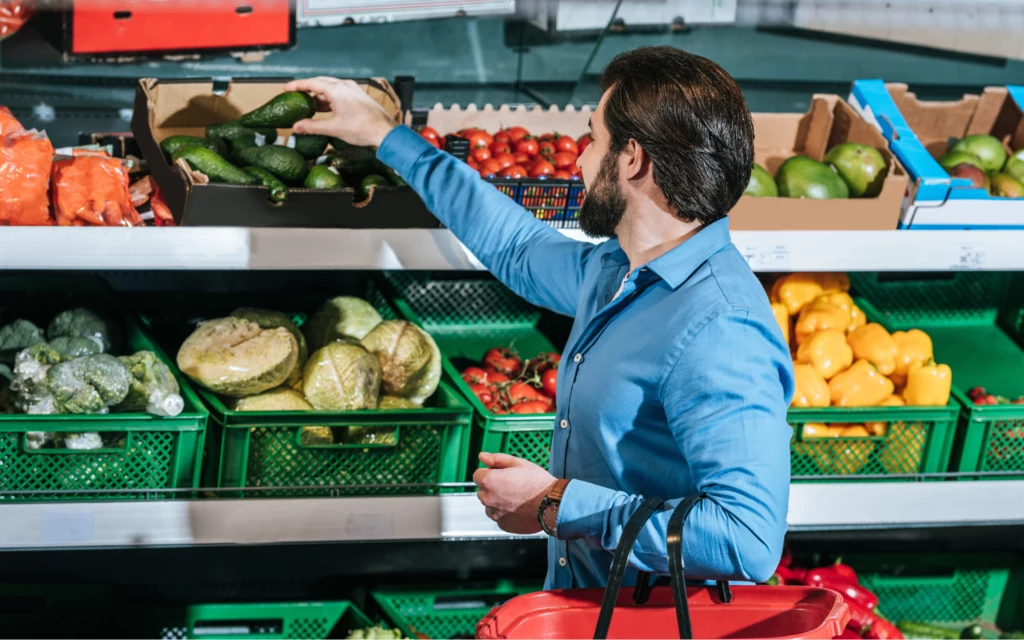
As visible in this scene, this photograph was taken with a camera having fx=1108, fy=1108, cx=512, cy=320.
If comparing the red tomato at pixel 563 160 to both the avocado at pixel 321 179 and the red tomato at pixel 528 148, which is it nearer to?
the red tomato at pixel 528 148

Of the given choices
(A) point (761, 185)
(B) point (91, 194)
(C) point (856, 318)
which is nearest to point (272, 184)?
(B) point (91, 194)

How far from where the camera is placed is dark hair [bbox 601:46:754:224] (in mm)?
1648

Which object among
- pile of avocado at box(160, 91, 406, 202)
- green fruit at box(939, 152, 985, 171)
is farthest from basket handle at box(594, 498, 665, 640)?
green fruit at box(939, 152, 985, 171)

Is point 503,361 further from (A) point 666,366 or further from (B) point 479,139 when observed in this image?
(A) point 666,366

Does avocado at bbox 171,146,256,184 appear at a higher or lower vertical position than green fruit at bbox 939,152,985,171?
lower

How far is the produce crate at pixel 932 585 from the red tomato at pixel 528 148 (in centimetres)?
151

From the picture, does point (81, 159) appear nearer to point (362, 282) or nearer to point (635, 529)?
point (362, 282)

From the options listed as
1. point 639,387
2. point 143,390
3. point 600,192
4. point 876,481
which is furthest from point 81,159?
point 876,481

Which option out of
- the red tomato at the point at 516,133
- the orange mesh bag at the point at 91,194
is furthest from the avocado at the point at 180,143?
the red tomato at the point at 516,133

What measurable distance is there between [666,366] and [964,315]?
6.59ft

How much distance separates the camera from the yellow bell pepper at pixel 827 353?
280cm

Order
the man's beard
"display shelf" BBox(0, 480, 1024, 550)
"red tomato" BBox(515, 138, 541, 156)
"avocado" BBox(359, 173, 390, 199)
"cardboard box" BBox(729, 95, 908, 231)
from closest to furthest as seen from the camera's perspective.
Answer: the man's beard < "display shelf" BBox(0, 480, 1024, 550) < "avocado" BBox(359, 173, 390, 199) < "cardboard box" BBox(729, 95, 908, 231) < "red tomato" BBox(515, 138, 541, 156)

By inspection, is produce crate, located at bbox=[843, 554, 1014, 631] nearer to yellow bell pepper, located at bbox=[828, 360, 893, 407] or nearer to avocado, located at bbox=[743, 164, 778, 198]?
yellow bell pepper, located at bbox=[828, 360, 893, 407]

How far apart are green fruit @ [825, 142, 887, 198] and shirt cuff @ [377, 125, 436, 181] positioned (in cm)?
110
